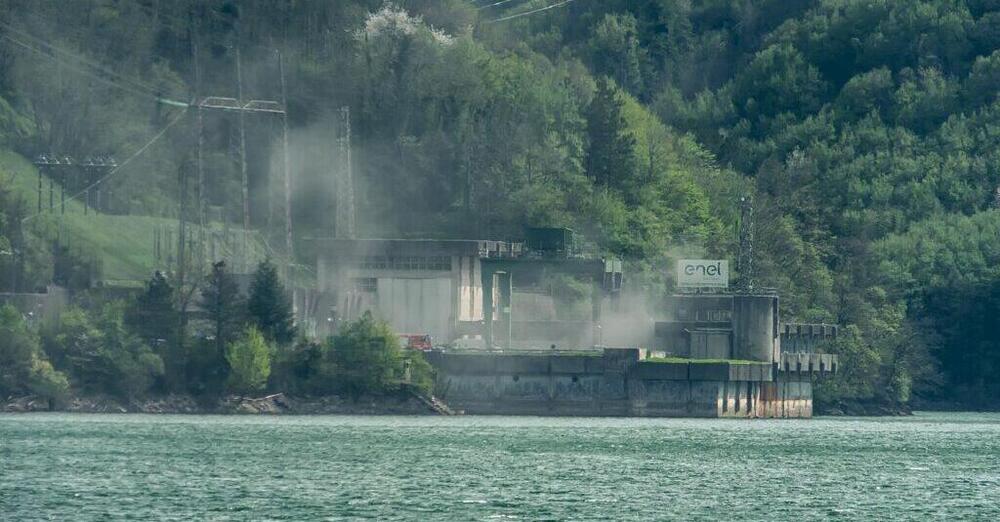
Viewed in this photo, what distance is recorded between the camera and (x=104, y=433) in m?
134

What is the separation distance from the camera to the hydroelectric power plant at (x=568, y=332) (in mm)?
169000

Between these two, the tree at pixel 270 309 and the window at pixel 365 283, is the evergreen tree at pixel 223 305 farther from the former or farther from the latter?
the window at pixel 365 283

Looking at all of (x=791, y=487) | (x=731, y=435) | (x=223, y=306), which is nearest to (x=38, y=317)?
(x=223, y=306)

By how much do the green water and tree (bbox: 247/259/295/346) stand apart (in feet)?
37.2

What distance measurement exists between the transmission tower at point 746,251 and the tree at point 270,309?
32.7 meters

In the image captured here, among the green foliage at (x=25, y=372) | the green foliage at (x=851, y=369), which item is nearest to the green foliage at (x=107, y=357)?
the green foliage at (x=25, y=372)

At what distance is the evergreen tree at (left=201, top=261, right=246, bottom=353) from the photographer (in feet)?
548

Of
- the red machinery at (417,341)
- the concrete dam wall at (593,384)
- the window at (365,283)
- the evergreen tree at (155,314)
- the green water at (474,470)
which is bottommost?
the green water at (474,470)

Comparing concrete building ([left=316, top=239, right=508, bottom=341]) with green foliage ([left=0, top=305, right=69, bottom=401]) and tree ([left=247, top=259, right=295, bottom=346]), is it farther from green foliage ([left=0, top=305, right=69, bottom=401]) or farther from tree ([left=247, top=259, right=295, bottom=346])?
green foliage ([left=0, top=305, right=69, bottom=401])

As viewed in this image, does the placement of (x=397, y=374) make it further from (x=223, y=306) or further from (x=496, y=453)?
(x=496, y=453)

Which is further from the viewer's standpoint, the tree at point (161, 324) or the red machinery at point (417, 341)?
the red machinery at point (417, 341)

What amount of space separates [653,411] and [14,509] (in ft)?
270

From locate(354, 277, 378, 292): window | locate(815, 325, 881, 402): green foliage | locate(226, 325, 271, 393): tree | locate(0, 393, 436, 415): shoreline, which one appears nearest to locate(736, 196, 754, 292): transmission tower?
locate(815, 325, 881, 402): green foliage

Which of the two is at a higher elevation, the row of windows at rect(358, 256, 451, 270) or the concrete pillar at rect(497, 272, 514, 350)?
the row of windows at rect(358, 256, 451, 270)
